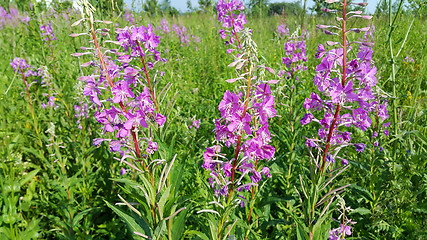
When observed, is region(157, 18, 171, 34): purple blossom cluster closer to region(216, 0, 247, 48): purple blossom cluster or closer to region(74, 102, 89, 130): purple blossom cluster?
region(216, 0, 247, 48): purple blossom cluster

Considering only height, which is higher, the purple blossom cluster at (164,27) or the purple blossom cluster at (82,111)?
the purple blossom cluster at (164,27)

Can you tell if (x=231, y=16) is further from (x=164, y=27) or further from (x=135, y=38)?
(x=164, y=27)

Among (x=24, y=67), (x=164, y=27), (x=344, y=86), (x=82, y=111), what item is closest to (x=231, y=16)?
(x=82, y=111)

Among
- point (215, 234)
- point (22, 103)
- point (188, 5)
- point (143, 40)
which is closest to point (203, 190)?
point (215, 234)

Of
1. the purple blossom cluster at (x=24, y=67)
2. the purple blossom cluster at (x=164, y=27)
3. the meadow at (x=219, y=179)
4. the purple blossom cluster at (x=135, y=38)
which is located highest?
the purple blossom cluster at (x=164, y=27)

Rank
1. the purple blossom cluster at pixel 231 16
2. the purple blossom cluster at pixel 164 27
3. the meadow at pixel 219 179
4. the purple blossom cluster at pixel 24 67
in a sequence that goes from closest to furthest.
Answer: the meadow at pixel 219 179 < the purple blossom cluster at pixel 231 16 < the purple blossom cluster at pixel 24 67 < the purple blossom cluster at pixel 164 27

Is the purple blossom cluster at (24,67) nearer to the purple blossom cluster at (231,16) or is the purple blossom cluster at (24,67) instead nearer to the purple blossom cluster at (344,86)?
the purple blossom cluster at (231,16)

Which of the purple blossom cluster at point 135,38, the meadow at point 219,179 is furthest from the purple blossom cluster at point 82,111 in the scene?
the purple blossom cluster at point 135,38

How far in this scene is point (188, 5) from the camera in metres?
10.2

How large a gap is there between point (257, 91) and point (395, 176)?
1.83 metres

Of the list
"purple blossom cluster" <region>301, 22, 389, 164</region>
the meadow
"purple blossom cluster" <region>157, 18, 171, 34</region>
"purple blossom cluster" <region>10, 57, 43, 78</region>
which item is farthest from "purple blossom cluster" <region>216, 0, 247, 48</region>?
"purple blossom cluster" <region>157, 18, 171, 34</region>

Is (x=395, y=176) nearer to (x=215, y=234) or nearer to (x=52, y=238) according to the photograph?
(x=215, y=234)

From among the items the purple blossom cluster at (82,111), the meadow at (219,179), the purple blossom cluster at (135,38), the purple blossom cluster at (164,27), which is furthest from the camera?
the purple blossom cluster at (164,27)

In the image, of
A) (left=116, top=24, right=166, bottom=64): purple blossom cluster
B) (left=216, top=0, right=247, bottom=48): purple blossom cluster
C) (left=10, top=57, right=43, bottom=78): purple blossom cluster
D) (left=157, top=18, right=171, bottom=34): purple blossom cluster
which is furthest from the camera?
(left=157, top=18, right=171, bottom=34): purple blossom cluster
